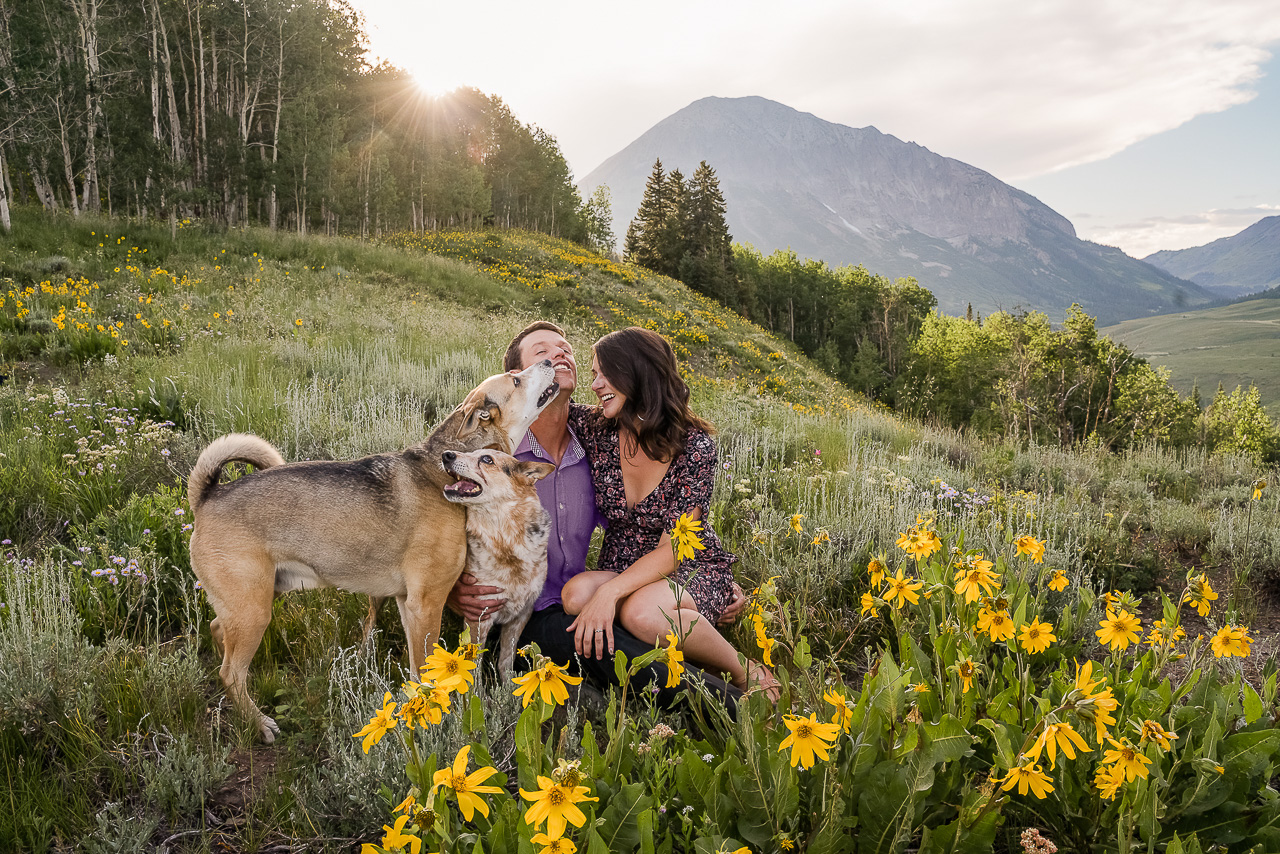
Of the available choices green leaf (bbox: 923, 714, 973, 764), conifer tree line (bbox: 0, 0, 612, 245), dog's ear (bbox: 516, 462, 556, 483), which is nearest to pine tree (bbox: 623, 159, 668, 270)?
conifer tree line (bbox: 0, 0, 612, 245)

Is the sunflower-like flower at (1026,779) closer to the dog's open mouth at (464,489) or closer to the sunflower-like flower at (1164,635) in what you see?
the sunflower-like flower at (1164,635)

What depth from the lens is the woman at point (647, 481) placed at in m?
2.98

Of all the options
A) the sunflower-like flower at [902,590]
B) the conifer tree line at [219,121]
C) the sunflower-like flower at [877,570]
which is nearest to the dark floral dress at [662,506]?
the sunflower-like flower at [877,570]

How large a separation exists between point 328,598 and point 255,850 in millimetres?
1570

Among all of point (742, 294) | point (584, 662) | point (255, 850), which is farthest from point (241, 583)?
point (742, 294)

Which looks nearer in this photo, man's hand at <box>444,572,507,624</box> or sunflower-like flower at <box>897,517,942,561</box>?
sunflower-like flower at <box>897,517,942,561</box>

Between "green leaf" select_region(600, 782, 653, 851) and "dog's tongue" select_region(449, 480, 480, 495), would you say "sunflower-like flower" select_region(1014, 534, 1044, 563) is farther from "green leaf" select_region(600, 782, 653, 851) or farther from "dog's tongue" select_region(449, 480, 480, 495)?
"dog's tongue" select_region(449, 480, 480, 495)

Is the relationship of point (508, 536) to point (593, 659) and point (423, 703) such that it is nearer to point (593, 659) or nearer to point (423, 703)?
point (593, 659)

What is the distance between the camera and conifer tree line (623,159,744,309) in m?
44.6

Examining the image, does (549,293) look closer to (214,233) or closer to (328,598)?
(214,233)

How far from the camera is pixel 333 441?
4.95 metres

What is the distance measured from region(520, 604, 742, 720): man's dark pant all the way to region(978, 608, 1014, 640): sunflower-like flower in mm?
1219

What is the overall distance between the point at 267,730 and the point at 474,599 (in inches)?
37.4

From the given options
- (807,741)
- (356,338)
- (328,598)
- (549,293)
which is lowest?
(328,598)
